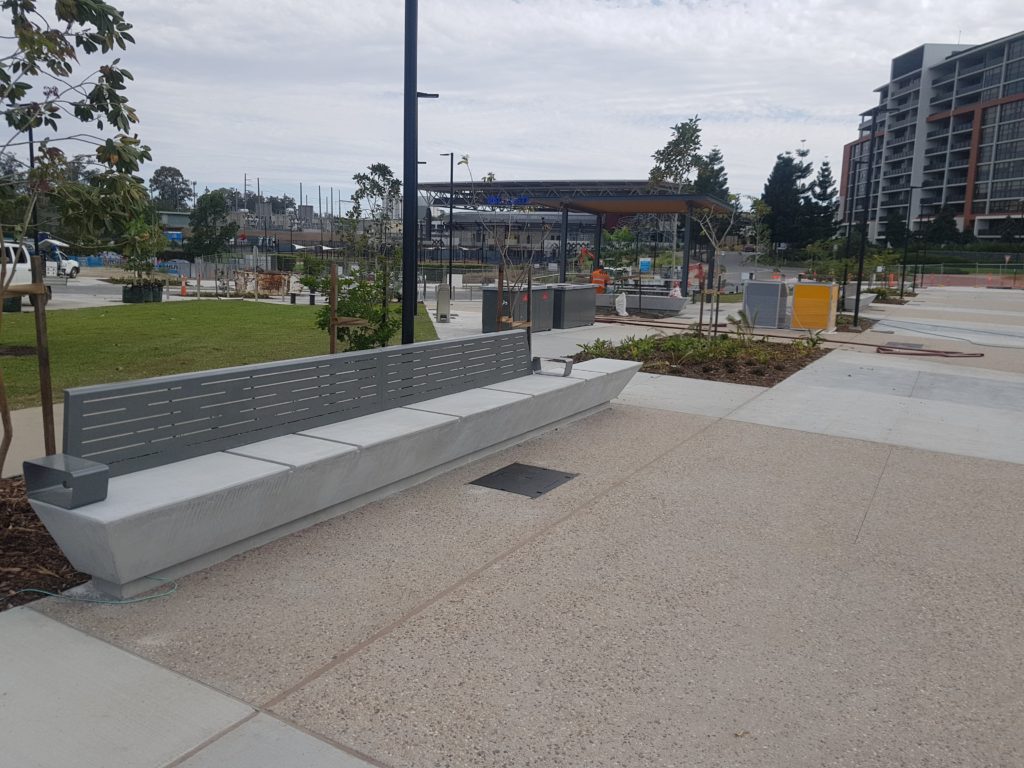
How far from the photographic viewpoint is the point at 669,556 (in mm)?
5094

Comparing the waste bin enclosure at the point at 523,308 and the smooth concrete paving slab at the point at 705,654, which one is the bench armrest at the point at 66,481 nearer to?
the smooth concrete paving slab at the point at 705,654

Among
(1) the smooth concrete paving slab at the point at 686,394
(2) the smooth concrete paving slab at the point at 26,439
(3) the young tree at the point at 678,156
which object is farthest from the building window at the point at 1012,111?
(2) the smooth concrete paving slab at the point at 26,439

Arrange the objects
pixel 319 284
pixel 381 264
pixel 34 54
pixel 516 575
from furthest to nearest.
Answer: pixel 381 264 < pixel 319 284 < pixel 34 54 < pixel 516 575

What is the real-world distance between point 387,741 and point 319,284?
7472 mm

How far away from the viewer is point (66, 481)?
4.00 meters

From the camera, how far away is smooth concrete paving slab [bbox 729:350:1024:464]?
28.3 feet

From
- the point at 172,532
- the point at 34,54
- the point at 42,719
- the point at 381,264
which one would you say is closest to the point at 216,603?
the point at 172,532

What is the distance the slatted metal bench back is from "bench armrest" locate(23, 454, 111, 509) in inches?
8.4

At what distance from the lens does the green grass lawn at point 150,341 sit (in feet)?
35.7

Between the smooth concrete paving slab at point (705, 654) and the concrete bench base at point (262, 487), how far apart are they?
125 cm

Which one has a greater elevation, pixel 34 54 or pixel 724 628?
pixel 34 54

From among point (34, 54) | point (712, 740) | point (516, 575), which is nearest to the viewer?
point (712, 740)

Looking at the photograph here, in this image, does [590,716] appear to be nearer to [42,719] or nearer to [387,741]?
[387,741]

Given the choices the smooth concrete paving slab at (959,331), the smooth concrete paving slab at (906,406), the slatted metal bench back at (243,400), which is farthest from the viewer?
the smooth concrete paving slab at (959,331)
